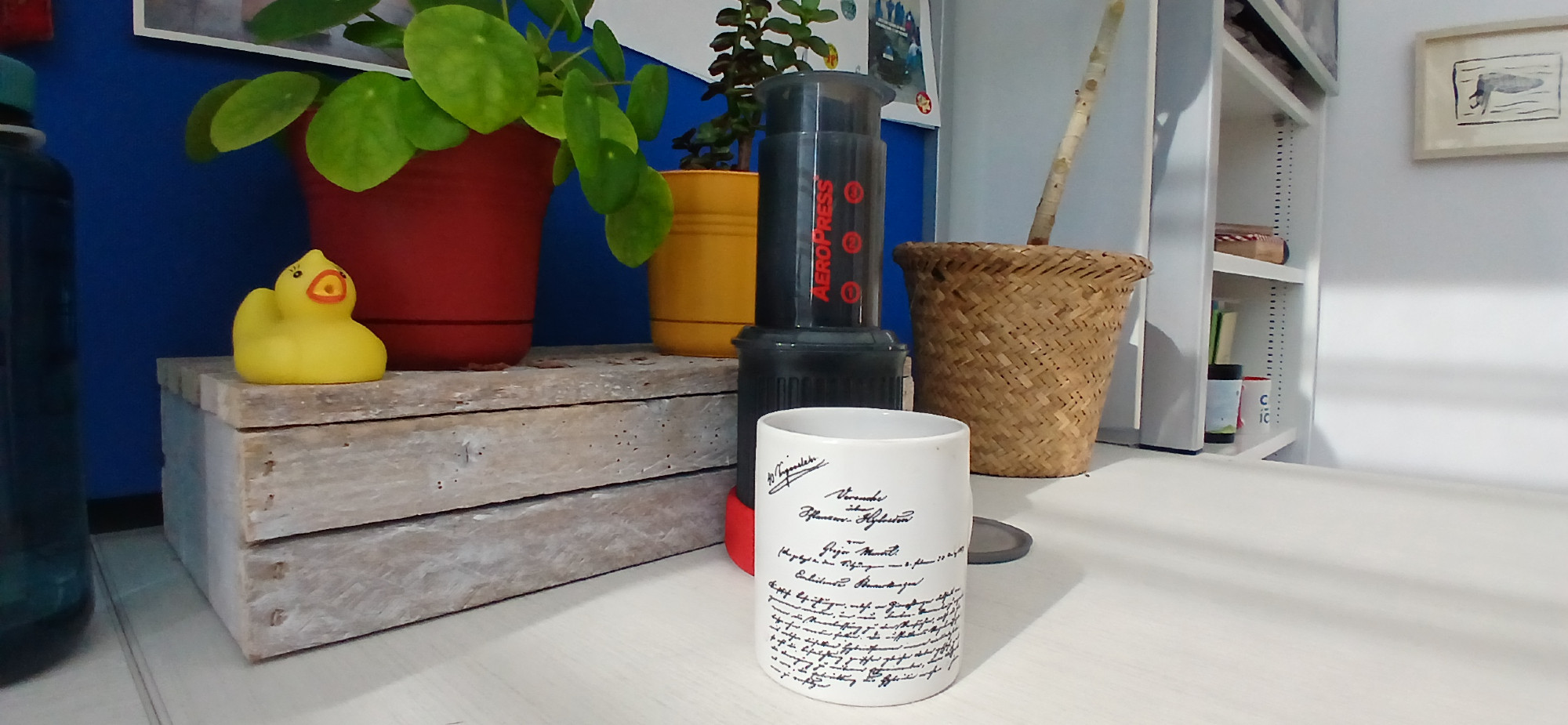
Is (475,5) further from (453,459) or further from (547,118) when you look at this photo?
(453,459)

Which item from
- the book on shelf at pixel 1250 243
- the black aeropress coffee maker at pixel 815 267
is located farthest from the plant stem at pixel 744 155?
the book on shelf at pixel 1250 243

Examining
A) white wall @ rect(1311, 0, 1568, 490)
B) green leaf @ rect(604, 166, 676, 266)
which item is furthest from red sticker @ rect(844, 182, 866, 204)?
white wall @ rect(1311, 0, 1568, 490)

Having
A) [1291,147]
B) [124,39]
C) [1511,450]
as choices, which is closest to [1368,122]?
Answer: [1291,147]

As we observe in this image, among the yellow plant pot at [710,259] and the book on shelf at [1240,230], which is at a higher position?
the book on shelf at [1240,230]

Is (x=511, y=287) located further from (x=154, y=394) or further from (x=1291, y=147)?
(x=1291, y=147)

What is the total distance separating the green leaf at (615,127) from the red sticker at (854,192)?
121 millimetres

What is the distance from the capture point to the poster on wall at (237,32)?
0.53 metres

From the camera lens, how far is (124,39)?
53 cm

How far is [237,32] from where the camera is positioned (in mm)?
554

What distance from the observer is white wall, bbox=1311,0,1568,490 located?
4.56ft

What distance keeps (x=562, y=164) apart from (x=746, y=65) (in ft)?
0.68

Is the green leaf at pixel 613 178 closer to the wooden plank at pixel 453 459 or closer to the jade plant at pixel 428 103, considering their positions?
the jade plant at pixel 428 103

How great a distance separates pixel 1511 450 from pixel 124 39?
193 centimetres

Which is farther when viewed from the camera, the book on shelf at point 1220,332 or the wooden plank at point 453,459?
the book on shelf at point 1220,332
